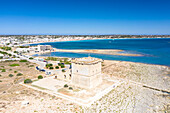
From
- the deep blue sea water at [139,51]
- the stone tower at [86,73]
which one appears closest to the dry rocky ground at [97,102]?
the stone tower at [86,73]

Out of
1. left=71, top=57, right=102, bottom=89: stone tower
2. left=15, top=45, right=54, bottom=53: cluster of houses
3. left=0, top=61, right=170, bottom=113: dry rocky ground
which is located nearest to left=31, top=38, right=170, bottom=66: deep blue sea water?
left=15, top=45, right=54, bottom=53: cluster of houses

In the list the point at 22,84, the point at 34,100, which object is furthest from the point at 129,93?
the point at 22,84

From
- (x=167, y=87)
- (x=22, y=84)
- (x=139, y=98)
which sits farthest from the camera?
(x=167, y=87)

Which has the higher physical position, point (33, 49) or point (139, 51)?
point (33, 49)

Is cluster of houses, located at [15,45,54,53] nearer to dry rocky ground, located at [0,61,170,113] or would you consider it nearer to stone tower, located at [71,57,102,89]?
dry rocky ground, located at [0,61,170,113]

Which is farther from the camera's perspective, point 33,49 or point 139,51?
point 139,51

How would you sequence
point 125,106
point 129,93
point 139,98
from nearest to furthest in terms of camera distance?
1. point 125,106
2. point 139,98
3. point 129,93

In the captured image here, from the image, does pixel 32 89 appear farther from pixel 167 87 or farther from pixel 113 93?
pixel 167 87

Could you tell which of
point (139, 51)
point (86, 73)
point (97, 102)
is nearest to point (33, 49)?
point (139, 51)

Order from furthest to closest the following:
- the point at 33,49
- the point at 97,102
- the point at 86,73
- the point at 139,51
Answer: the point at 139,51
the point at 33,49
the point at 86,73
the point at 97,102

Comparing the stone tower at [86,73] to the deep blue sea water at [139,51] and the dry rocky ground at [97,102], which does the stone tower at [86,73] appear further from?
the deep blue sea water at [139,51]

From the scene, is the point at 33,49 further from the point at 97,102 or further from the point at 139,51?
the point at 97,102
